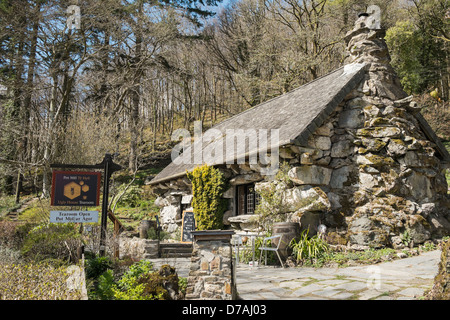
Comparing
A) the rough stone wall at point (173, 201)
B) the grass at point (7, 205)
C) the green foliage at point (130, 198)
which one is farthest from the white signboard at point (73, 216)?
the grass at point (7, 205)

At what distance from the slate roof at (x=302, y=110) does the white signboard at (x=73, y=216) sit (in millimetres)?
4342

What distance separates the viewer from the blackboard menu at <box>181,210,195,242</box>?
40.1ft

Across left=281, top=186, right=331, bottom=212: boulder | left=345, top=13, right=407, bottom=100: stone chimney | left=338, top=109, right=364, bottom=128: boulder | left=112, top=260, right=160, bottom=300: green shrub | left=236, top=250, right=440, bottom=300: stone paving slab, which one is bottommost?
left=236, top=250, right=440, bottom=300: stone paving slab

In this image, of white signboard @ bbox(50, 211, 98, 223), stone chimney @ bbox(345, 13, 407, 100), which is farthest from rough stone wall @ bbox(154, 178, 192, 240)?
stone chimney @ bbox(345, 13, 407, 100)

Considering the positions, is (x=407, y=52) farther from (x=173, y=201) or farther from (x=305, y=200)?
(x=305, y=200)

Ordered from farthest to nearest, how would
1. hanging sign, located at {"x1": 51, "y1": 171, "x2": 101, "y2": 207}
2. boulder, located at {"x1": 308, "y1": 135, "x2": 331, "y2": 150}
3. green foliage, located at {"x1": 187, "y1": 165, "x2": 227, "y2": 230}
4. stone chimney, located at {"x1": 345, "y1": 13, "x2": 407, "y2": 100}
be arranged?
1. green foliage, located at {"x1": 187, "y1": 165, "x2": 227, "y2": 230}
2. stone chimney, located at {"x1": 345, "y1": 13, "x2": 407, "y2": 100}
3. boulder, located at {"x1": 308, "y1": 135, "x2": 331, "y2": 150}
4. hanging sign, located at {"x1": 51, "y1": 171, "x2": 101, "y2": 207}

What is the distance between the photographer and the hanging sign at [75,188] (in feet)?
21.6

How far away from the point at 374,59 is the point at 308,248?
5.89 meters

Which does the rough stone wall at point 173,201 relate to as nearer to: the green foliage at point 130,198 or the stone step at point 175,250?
the stone step at point 175,250

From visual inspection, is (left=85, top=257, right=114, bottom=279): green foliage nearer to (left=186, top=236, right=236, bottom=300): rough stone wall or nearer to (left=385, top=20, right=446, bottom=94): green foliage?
(left=186, top=236, right=236, bottom=300): rough stone wall

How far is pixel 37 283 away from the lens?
463cm

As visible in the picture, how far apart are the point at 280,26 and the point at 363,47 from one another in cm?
1223

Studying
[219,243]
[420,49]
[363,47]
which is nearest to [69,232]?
[219,243]

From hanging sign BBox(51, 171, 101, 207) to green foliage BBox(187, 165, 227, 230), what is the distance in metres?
4.66
